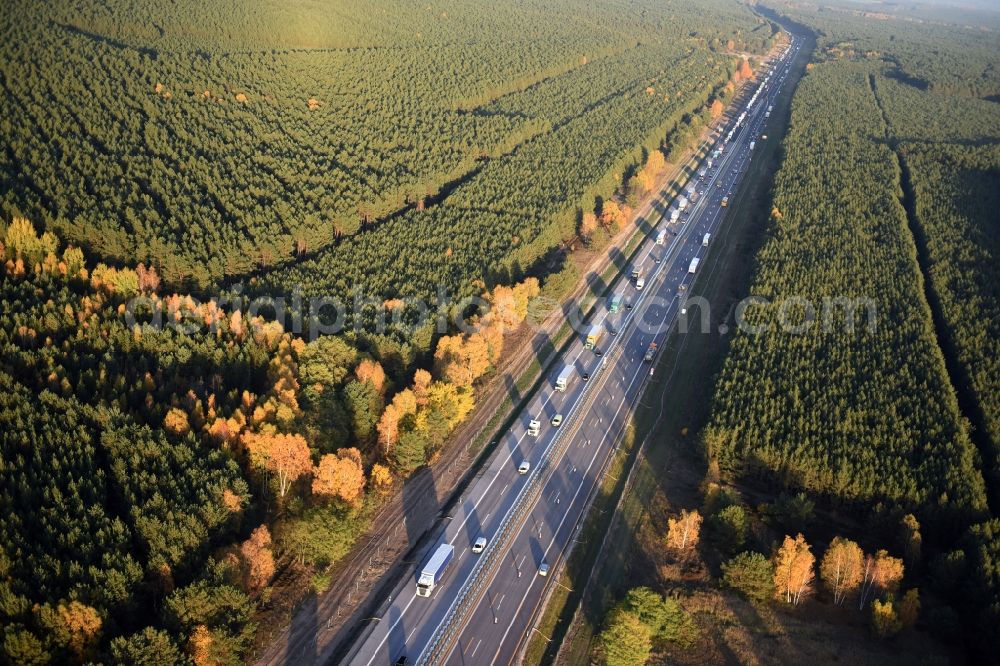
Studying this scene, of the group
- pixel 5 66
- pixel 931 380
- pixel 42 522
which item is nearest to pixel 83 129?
pixel 5 66

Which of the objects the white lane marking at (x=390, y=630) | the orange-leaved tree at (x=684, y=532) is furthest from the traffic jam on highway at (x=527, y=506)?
the orange-leaved tree at (x=684, y=532)

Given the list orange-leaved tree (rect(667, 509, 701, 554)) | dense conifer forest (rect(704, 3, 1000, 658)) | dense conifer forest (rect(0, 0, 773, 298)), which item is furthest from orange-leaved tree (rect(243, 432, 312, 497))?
dense conifer forest (rect(704, 3, 1000, 658))

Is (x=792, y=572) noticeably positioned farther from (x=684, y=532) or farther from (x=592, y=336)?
(x=592, y=336)

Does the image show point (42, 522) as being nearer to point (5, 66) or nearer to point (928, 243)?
point (5, 66)

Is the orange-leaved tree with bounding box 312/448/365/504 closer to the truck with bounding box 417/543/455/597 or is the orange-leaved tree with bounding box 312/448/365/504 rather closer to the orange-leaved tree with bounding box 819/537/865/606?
the truck with bounding box 417/543/455/597

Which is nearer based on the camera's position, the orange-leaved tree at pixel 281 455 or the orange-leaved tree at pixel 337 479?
the orange-leaved tree at pixel 337 479

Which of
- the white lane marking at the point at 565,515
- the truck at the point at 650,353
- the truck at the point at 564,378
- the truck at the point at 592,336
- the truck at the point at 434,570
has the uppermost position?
the truck at the point at 592,336

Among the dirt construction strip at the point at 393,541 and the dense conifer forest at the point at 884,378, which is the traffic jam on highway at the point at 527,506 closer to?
the dirt construction strip at the point at 393,541

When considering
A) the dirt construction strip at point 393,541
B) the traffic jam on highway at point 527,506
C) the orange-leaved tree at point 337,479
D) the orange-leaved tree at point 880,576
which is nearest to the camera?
the dirt construction strip at point 393,541
